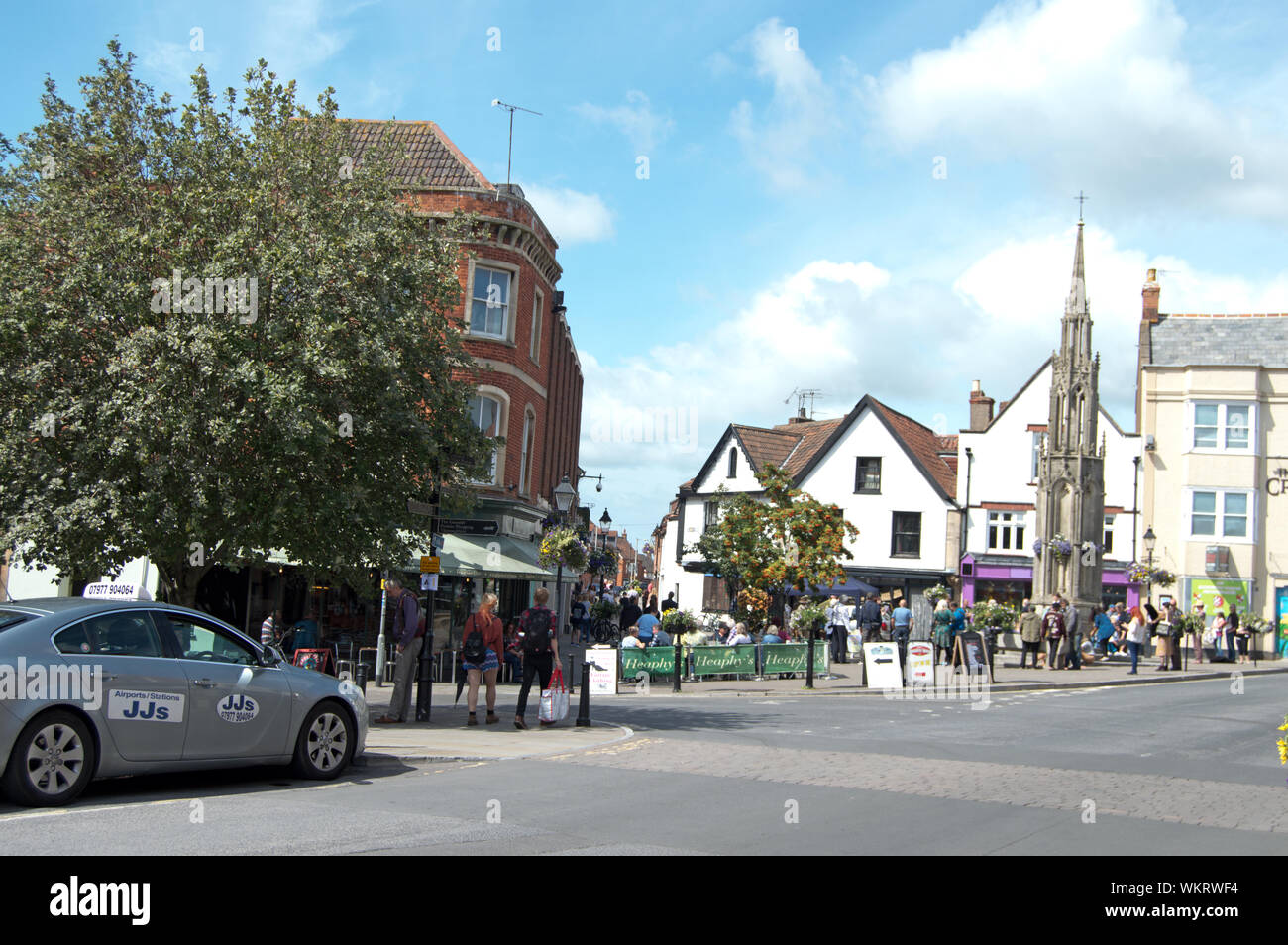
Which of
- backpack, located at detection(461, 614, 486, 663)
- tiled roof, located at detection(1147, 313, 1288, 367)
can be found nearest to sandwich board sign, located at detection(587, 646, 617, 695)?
backpack, located at detection(461, 614, 486, 663)

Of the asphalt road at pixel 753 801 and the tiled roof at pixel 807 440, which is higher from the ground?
the tiled roof at pixel 807 440

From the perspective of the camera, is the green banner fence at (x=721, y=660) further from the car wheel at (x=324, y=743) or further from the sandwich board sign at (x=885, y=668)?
the car wheel at (x=324, y=743)

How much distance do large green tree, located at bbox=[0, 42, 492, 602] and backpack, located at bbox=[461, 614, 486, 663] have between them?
1.68 metres

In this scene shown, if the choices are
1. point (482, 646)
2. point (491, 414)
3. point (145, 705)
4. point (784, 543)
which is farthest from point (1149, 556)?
point (145, 705)

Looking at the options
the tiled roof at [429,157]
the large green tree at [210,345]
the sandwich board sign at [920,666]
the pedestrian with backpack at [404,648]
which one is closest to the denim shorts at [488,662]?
the pedestrian with backpack at [404,648]

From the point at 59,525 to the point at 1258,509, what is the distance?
41.0 m

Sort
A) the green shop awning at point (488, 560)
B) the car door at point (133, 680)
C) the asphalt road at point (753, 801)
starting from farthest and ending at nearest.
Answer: the green shop awning at point (488, 560)
the car door at point (133, 680)
the asphalt road at point (753, 801)

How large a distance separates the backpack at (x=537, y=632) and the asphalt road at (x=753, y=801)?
175cm

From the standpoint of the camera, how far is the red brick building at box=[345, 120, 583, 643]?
86.7 feet

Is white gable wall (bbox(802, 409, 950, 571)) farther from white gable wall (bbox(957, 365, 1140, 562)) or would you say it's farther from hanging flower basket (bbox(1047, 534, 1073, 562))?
hanging flower basket (bbox(1047, 534, 1073, 562))

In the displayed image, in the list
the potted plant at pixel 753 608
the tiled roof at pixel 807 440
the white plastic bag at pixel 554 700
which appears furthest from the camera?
the tiled roof at pixel 807 440

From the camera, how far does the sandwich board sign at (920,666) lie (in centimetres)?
2294

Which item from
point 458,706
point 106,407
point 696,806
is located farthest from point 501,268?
point 696,806

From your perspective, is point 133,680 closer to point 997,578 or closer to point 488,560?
point 488,560
